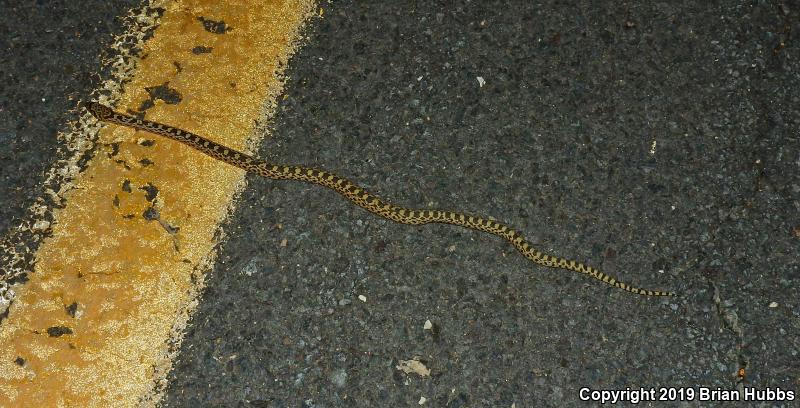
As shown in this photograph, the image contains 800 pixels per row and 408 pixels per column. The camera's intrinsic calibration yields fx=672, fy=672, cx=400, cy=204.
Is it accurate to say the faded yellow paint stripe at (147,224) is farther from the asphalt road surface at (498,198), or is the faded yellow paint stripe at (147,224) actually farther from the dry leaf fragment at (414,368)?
the dry leaf fragment at (414,368)

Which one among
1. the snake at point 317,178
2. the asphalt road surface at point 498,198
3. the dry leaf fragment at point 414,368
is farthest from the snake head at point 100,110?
the dry leaf fragment at point 414,368

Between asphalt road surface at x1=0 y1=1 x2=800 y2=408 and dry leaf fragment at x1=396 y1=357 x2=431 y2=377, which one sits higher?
asphalt road surface at x1=0 y1=1 x2=800 y2=408

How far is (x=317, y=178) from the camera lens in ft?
15.1

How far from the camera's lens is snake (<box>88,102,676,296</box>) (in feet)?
14.9

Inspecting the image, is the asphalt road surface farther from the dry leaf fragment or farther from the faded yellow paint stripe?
the faded yellow paint stripe

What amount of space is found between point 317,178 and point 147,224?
1.14 m

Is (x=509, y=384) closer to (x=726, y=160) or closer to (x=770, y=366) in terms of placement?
(x=770, y=366)

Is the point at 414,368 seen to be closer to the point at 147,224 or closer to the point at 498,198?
the point at 498,198

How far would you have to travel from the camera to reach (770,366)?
413 cm

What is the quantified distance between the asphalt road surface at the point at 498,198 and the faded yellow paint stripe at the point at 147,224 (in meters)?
0.19

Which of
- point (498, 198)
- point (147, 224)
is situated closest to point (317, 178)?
point (147, 224)

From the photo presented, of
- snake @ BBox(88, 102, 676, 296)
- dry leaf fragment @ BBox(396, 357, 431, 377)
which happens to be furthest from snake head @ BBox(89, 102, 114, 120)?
dry leaf fragment @ BBox(396, 357, 431, 377)

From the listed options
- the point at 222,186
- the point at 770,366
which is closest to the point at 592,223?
the point at 770,366

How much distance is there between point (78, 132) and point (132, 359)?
164cm
